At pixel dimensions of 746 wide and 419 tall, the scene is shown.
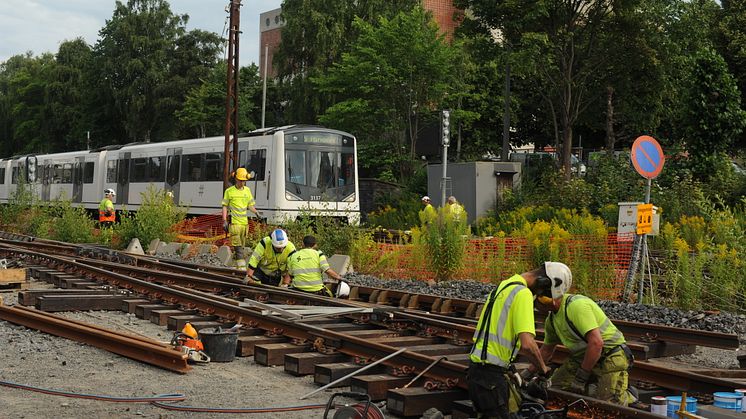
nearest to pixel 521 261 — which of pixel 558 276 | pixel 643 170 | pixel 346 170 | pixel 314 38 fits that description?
pixel 643 170

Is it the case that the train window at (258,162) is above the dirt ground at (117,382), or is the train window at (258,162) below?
above

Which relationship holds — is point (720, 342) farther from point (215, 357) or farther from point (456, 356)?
point (215, 357)

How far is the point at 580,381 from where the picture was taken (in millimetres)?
6516

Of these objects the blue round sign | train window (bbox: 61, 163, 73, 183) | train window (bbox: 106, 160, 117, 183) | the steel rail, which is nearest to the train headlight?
train window (bbox: 106, 160, 117, 183)

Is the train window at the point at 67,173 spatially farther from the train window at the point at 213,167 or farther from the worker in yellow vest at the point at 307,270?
the worker in yellow vest at the point at 307,270

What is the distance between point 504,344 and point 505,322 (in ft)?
0.50

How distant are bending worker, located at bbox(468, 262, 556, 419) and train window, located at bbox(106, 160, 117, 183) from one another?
31729mm

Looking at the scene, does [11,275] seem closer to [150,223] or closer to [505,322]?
[150,223]

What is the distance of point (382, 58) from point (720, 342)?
2863 cm

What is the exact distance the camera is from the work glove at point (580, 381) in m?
6.41

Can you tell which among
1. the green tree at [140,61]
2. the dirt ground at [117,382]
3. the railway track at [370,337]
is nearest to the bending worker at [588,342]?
the railway track at [370,337]

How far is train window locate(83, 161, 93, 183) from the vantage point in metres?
37.8

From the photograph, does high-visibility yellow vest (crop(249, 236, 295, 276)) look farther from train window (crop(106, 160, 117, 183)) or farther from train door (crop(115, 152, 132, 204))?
train window (crop(106, 160, 117, 183))

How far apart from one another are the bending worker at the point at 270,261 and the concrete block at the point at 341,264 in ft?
12.7
